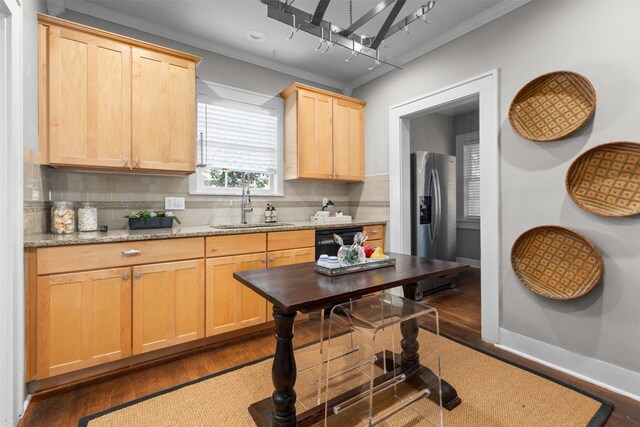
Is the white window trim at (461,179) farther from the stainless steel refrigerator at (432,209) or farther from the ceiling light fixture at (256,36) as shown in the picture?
the ceiling light fixture at (256,36)

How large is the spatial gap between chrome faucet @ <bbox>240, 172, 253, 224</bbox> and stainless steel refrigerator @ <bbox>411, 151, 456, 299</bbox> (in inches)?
77.6

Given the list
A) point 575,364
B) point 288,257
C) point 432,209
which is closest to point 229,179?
point 288,257

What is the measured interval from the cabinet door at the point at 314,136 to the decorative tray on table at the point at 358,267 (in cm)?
181

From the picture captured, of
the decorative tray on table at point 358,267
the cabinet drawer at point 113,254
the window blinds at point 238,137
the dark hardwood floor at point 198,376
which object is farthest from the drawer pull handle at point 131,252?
the decorative tray on table at point 358,267

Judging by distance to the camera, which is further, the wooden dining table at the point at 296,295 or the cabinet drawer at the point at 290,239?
the cabinet drawer at the point at 290,239

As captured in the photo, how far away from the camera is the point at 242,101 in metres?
3.24

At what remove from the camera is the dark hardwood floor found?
1.68m

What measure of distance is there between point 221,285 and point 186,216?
86 centimetres

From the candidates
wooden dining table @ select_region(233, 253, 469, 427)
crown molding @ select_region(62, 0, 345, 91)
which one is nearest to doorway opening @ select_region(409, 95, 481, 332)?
crown molding @ select_region(62, 0, 345, 91)

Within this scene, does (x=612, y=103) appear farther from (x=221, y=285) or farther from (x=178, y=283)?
(x=178, y=283)

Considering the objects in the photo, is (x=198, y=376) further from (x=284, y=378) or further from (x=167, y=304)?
(x=284, y=378)

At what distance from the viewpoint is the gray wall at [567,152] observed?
1.84 m

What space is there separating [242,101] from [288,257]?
69.4 inches

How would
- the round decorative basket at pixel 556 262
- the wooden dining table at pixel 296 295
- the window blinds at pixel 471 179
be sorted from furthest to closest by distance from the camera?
the window blinds at pixel 471 179 → the round decorative basket at pixel 556 262 → the wooden dining table at pixel 296 295
